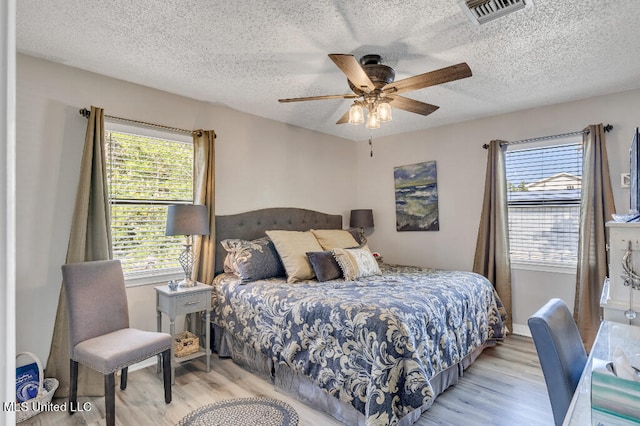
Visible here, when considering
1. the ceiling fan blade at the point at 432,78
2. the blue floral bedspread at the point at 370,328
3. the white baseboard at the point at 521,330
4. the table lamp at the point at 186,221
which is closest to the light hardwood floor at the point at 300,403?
the blue floral bedspread at the point at 370,328

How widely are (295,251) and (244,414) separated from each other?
148 cm

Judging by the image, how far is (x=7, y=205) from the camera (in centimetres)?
43

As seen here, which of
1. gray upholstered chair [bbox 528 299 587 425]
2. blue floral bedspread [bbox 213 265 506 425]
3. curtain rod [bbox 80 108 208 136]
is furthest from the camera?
curtain rod [bbox 80 108 208 136]

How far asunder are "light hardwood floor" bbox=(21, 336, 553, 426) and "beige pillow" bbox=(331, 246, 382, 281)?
1169mm

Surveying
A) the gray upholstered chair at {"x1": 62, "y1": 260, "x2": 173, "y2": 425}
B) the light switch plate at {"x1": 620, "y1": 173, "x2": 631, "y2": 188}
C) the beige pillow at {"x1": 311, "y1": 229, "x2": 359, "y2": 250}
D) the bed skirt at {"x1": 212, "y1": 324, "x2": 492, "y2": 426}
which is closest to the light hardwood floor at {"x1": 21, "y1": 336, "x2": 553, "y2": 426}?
the bed skirt at {"x1": 212, "y1": 324, "x2": 492, "y2": 426}

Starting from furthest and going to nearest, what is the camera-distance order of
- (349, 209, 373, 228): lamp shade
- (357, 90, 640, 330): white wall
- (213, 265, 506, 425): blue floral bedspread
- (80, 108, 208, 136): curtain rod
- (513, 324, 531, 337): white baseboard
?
(349, 209, 373, 228): lamp shade < (513, 324, 531, 337): white baseboard < (357, 90, 640, 330): white wall < (80, 108, 208, 136): curtain rod < (213, 265, 506, 425): blue floral bedspread

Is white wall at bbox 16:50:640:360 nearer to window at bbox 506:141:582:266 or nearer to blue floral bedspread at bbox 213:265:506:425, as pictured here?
window at bbox 506:141:582:266

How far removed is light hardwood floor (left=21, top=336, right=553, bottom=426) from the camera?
7.38ft

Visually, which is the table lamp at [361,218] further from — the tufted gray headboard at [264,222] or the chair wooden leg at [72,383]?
Result: the chair wooden leg at [72,383]

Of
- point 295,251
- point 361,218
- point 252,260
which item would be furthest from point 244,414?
point 361,218

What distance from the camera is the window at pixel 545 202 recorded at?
139 inches

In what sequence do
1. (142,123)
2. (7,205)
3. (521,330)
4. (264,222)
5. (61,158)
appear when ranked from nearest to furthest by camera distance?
(7,205), (61,158), (142,123), (521,330), (264,222)

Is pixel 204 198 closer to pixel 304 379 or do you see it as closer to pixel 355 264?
pixel 355 264

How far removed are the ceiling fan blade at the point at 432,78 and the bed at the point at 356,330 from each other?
147 centimetres
